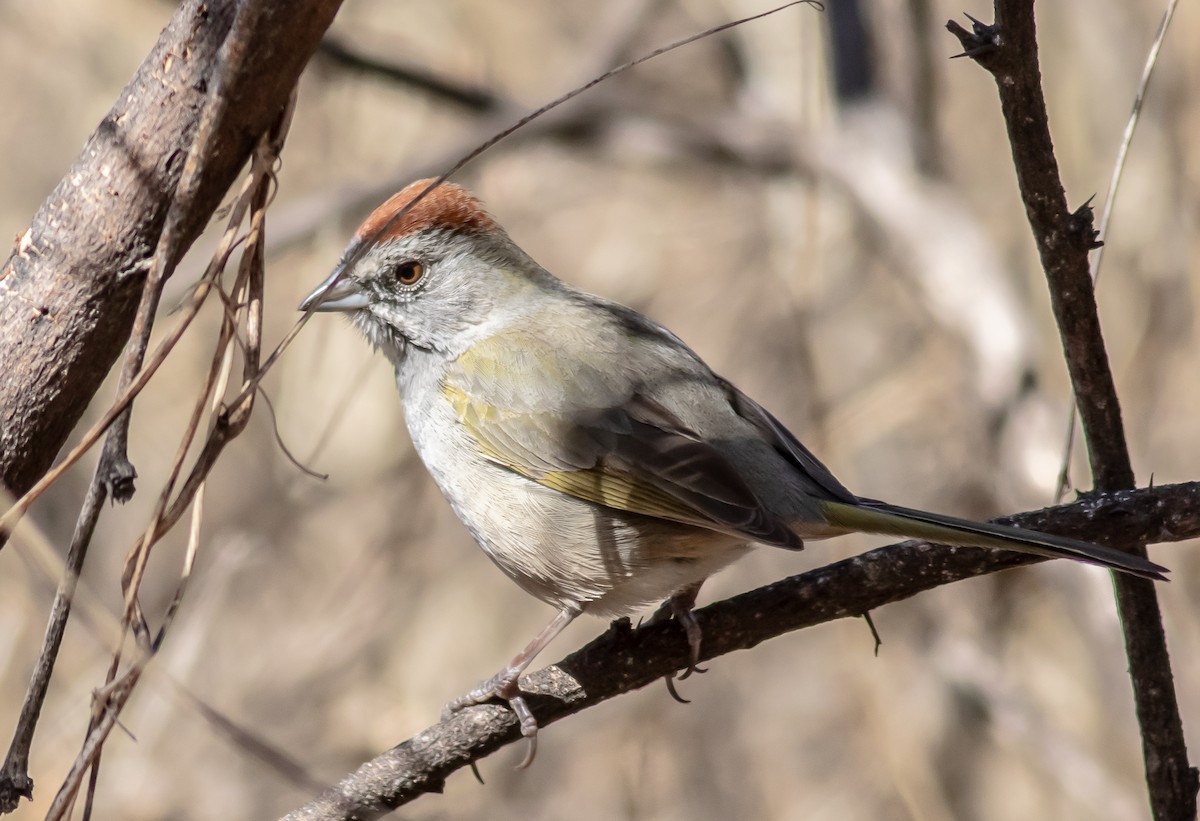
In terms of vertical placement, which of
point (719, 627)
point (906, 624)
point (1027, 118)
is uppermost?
point (906, 624)

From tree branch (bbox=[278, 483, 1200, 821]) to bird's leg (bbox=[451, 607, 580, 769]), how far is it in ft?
0.11

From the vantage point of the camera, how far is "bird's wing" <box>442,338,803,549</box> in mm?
3098

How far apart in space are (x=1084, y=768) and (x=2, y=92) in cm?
688

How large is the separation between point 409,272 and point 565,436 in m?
0.85

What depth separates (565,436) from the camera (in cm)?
337

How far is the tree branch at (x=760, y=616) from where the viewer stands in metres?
2.38

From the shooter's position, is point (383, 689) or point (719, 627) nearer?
point (719, 627)

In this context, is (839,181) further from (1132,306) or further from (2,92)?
(2,92)

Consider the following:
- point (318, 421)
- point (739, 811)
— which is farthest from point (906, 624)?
point (318, 421)

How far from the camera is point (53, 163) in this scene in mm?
7027

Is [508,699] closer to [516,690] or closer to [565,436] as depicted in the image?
[516,690]

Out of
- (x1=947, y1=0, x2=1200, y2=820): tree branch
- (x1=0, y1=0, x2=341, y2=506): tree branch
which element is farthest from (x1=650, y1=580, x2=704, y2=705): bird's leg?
(x1=0, y1=0, x2=341, y2=506): tree branch

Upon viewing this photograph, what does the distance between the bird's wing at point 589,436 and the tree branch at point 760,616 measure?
0.36m

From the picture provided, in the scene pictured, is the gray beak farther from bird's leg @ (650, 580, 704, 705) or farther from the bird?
bird's leg @ (650, 580, 704, 705)
